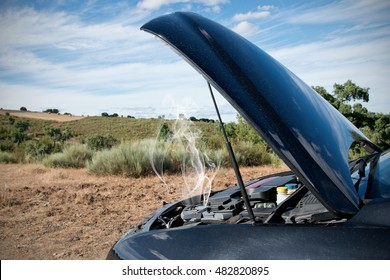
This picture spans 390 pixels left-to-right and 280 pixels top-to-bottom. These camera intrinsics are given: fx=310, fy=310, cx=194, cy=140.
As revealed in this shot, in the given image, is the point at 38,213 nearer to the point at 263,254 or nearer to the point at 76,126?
the point at 263,254

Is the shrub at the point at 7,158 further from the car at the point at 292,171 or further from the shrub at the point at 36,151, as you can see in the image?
the car at the point at 292,171

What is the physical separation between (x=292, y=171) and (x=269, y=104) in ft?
0.83

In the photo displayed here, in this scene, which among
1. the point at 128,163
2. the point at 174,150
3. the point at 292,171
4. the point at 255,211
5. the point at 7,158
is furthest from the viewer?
the point at 7,158

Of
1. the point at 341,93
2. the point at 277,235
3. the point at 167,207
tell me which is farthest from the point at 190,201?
the point at 341,93

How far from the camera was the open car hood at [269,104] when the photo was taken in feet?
3.51

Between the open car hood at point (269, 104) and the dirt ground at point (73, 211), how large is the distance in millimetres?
2685

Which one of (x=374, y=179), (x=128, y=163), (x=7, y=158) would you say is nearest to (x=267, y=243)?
(x=374, y=179)

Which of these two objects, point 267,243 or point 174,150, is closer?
point 267,243

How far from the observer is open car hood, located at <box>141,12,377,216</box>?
1070 mm

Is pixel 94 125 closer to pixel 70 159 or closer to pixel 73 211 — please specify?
pixel 70 159

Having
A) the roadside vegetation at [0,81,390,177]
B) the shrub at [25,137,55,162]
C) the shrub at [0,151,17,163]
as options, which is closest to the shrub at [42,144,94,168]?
the roadside vegetation at [0,81,390,177]

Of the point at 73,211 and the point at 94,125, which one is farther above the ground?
the point at 94,125

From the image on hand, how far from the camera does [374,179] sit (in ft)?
4.74
